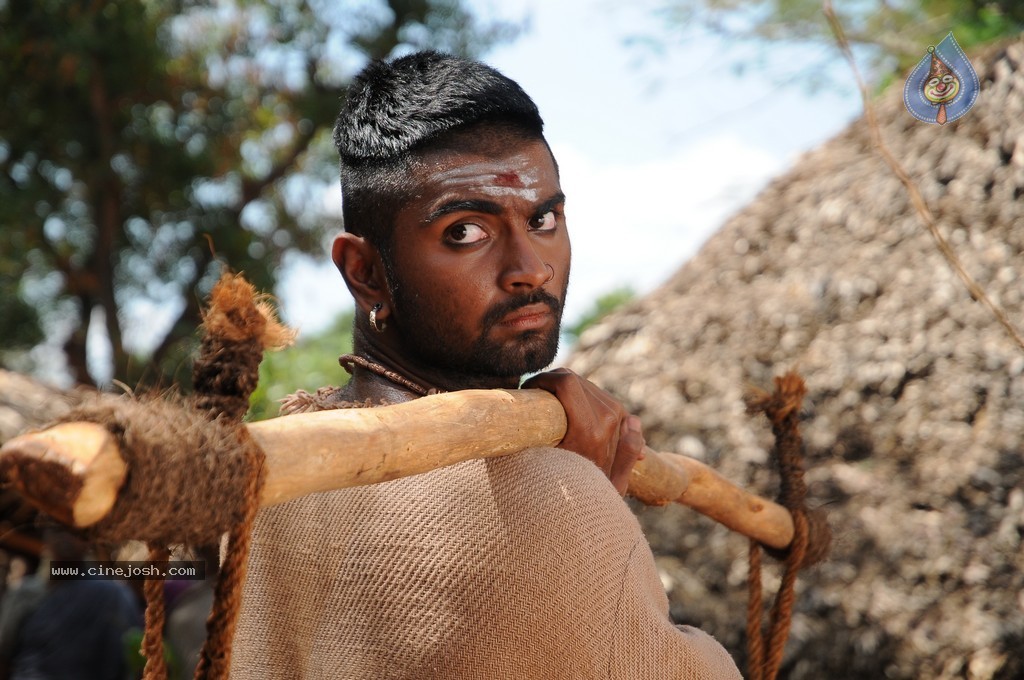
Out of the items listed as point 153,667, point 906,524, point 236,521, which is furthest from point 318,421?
point 906,524

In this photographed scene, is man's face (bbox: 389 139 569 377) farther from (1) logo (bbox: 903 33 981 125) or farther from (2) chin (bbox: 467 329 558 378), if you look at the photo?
(1) logo (bbox: 903 33 981 125)

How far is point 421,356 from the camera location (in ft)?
6.48

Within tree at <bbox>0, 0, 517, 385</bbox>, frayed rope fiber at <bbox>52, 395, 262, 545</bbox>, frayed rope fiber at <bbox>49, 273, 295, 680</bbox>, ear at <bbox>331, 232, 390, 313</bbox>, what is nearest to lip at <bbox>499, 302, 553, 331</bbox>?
ear at <bbox>331, 232, 390, 313</bbox>

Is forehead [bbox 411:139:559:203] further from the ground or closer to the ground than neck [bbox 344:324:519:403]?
further from the ground

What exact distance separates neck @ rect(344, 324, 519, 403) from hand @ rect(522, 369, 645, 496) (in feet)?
0.40

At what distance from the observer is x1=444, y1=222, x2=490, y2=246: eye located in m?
1.87

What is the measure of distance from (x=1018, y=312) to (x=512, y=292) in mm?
2881

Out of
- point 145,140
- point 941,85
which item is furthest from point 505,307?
point 145,140

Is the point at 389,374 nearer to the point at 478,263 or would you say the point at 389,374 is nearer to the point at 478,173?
the point at 478,263

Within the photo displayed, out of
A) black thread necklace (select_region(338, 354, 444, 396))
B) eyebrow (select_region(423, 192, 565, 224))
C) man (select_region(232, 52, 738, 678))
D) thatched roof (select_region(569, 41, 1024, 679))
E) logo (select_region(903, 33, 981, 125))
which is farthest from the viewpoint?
thatched roof (select_region(569, 41, 1024, 679))

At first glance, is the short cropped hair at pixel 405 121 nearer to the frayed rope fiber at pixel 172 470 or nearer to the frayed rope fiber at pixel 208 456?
the frayed rope fiber at pixel 208 456

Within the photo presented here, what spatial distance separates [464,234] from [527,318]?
0.61ft

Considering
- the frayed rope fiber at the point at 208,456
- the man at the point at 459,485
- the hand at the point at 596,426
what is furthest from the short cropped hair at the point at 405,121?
the frayed rope fiber at the point at 208,456

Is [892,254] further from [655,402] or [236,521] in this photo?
[236,521]
